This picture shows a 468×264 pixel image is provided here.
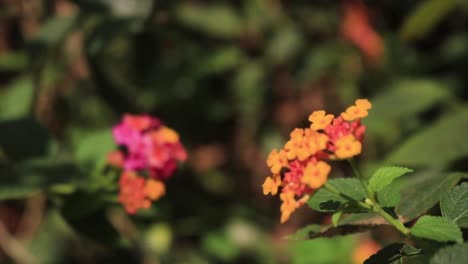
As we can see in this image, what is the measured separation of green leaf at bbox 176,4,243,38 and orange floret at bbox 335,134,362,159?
58.2 inches

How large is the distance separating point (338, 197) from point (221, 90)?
1.52 meters

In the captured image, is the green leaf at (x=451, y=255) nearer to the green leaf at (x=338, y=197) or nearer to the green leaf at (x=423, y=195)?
the green leaf at (x=338, y=197)

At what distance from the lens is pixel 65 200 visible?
142cm

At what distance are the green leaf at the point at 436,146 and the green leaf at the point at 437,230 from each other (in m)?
0.69

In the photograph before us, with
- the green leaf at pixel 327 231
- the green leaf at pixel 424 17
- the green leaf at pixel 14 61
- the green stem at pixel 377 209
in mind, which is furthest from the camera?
the green leaf at pixel 14 61

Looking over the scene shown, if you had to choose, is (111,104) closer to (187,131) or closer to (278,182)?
(187,131)

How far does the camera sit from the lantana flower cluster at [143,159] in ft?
4.48

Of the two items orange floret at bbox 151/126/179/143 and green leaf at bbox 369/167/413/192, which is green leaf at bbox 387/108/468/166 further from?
green leaf at bbox 369/167/413/192

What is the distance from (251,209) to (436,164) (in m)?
0.90

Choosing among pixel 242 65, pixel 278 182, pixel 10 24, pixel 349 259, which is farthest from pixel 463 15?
pixel 278 182

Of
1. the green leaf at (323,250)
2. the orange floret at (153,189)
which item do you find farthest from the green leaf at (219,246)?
the orange floret at (153,189)

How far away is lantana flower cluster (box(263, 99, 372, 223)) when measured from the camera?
0.86 m

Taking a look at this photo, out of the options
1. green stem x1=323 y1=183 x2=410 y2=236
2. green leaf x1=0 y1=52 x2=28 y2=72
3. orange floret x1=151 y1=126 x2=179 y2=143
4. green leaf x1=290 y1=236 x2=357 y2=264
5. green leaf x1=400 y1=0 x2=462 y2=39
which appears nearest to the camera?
green stem x1=323 y1=183 x2=410 y2=236

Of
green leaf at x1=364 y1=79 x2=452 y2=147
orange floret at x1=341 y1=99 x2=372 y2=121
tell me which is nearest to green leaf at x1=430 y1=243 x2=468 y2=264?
orange floret at x1=341 y1=99 x2=372 y2=121
